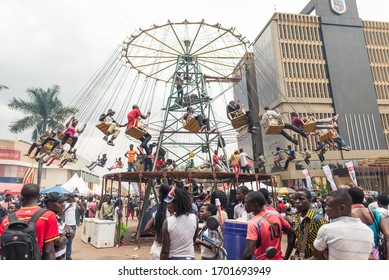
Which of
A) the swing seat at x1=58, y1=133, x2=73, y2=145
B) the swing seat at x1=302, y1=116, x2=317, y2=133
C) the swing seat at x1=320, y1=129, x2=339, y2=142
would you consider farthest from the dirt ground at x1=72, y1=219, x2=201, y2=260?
the swing seat at x1=320, y1=129, x2=339, y2=142

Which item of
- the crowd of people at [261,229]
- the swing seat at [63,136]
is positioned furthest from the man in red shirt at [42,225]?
the swing seat at [63,136]

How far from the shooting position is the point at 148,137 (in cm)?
1435

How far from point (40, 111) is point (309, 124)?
32.2 metres

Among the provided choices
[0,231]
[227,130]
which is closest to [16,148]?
[227,130]

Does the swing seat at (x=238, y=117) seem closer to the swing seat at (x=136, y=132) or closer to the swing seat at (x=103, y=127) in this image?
the swing seat at (x=136, y=132)

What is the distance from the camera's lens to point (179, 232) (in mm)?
3451

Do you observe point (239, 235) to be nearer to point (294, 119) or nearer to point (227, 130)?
point (294, 119)

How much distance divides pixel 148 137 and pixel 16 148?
32169 mm

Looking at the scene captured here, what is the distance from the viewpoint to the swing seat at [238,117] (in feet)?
43.0

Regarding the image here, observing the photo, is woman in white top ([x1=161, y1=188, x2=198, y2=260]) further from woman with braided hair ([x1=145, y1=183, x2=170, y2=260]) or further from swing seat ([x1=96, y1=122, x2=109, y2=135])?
swing seat ([x1=96, y1=122, x2=109, y2=135])

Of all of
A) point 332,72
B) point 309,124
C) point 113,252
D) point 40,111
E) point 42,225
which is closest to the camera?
point 42,225

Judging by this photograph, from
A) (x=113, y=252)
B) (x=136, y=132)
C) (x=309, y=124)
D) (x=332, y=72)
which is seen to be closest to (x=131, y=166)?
(x=136, y=132)

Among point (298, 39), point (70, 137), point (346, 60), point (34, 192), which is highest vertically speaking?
point (298, 39)

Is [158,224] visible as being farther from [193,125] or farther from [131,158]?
[131,158]
